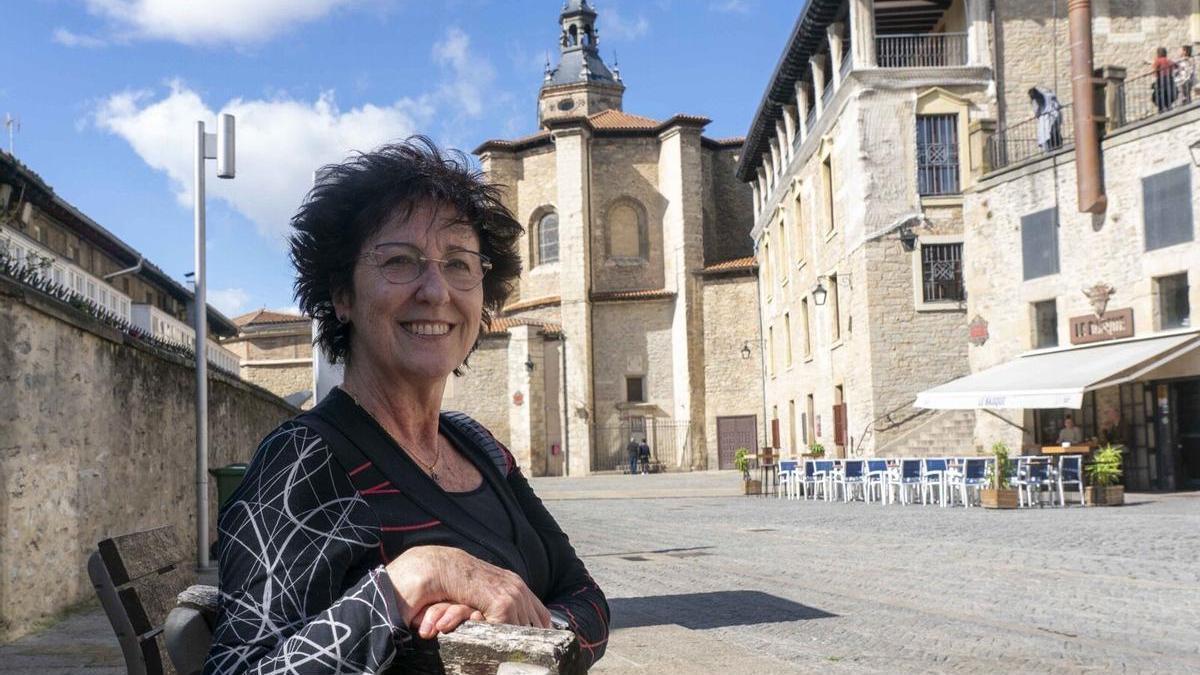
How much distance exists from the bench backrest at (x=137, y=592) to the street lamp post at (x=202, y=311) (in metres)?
8.59

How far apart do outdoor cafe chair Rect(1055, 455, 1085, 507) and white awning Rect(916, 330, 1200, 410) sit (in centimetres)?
95

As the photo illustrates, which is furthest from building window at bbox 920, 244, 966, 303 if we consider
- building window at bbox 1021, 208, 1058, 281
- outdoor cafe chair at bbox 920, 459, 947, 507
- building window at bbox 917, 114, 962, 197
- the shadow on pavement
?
the shadow on pavement

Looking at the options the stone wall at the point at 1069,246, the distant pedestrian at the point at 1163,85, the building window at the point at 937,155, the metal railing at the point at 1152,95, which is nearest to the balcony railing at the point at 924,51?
the building window at the point at 937,155

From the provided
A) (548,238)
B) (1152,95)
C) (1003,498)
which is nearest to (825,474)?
(1003,498)

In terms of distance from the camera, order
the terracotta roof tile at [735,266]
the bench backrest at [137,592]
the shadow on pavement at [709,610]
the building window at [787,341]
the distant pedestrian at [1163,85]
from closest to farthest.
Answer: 1. the bench backrest at [137,592]
2. the shadow on pavement at [709,610]
3. the distant pedestrian at [1163,85]
4. the building window at [787,341]
5. the terracotta roof tile at [735,266]

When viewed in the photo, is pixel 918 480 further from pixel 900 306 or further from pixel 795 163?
pixel 795 163

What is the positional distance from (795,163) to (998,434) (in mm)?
12351

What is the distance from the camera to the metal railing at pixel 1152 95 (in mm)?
21469

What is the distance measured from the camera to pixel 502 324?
153 feet

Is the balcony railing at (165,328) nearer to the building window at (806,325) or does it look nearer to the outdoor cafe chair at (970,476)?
the outdoor cafe chair at (970,476)

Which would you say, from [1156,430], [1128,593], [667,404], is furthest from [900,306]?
[667,404]

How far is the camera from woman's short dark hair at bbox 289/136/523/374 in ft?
6.89

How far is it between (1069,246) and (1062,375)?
3.72m

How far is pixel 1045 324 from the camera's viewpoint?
2345cm
